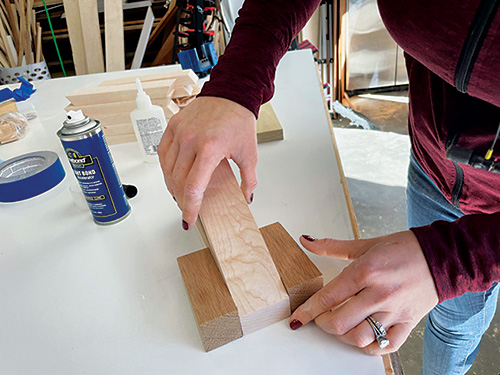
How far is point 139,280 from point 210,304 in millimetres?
195

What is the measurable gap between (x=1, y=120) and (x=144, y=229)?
→ 80 cm

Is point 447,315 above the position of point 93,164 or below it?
below

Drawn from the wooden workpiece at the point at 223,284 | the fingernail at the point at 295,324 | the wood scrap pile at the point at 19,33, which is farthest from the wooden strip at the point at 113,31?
the fingernail at the point at 295,324

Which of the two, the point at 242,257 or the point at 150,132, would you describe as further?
the point at 150,132

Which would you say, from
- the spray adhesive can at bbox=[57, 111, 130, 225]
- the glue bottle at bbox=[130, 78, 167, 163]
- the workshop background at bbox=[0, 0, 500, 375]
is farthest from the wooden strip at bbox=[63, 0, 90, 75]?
the spray adhesive can at bbox=[57, 111, 130, 225]

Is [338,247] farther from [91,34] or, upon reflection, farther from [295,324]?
[91,34]

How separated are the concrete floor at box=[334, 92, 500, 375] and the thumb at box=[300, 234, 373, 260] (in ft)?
3.93

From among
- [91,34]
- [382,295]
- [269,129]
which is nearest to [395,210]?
[269,129]

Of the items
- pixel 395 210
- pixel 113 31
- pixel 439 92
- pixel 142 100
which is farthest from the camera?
pixel 395 210

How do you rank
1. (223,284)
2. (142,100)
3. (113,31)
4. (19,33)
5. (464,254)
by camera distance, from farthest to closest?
(19,33) → (113,31) → (142,100) → (223,284) → (464,254)

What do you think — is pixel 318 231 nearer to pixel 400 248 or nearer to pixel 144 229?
pixel 400 248

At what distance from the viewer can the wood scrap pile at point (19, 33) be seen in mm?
2408

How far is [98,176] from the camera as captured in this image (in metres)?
0.75

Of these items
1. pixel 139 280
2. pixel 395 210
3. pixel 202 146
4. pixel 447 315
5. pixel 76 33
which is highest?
pixel 202 146
